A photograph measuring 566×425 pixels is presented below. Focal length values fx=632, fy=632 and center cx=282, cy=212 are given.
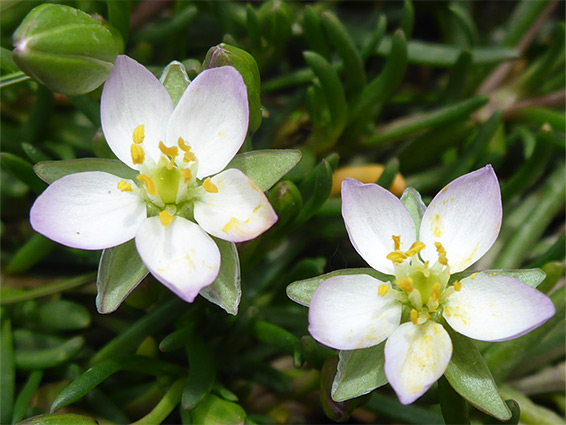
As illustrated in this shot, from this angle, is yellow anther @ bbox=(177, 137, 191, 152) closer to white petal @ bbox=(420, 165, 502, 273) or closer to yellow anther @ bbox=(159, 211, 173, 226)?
yellow anther @ bbox=(159, 211, 173, 226)

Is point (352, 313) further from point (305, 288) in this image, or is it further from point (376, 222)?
point (376, 222)

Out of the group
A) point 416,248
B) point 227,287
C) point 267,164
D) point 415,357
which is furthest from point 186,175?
point 415,357

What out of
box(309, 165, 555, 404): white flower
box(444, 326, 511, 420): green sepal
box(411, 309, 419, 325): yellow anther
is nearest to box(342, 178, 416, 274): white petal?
box(309, 165, 555, 404): white flower

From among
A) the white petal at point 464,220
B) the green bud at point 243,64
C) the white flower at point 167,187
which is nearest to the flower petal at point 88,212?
the white flower at point 167,187

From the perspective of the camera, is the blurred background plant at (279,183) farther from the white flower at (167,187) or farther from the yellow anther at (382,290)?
the yellow anther at (382,290)

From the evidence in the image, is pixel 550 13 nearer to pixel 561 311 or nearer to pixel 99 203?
pixel 561 311
